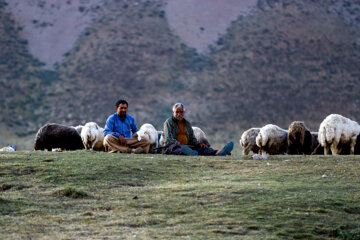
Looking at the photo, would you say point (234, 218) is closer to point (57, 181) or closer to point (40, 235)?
point (40, 235)

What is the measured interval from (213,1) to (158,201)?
4776 cm

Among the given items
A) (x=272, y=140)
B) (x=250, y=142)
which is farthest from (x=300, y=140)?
(x=250, y=142)

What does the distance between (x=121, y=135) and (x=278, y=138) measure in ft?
16.0

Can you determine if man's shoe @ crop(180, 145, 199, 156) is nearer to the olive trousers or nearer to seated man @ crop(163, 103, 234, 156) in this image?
seated man @ crop(163, 103, 234, 156)

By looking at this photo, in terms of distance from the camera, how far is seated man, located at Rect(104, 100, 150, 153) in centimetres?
1345

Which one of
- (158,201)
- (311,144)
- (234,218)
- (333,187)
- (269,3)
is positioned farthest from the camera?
(269,3)

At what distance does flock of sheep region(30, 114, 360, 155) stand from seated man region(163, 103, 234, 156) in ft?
5.29

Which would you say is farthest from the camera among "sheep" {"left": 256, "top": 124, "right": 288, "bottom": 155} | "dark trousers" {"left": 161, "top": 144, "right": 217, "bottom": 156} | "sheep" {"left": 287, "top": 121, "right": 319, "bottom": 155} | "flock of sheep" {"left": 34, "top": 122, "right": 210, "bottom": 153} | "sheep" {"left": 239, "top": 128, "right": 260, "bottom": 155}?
"sheep" {"left": 239, "top": 128, "right": 260, "bottom": 155}

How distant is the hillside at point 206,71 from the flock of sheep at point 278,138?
2213 centimetres

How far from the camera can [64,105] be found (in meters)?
41.6

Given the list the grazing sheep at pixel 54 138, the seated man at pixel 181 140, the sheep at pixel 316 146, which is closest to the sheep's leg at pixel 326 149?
the sheep at pixel 316 146

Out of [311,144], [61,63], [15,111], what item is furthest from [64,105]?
Result: [311,144]

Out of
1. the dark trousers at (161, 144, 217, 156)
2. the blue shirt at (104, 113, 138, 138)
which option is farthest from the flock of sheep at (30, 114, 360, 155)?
the dark trousers at (161, 144, 217, 156)

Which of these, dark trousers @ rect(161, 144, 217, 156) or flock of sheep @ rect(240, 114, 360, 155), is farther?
flock of sheep @ rect(240, 114, 360, 155)
